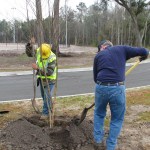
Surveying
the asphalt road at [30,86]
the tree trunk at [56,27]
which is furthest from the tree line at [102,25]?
the asphalt road at [30,86]

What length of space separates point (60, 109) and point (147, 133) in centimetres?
252

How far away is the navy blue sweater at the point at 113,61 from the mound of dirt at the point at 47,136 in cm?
Result: 119

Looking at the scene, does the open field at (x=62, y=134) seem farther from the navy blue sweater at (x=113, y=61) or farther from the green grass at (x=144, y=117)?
the navy blue sweater at (x=113, y=61)

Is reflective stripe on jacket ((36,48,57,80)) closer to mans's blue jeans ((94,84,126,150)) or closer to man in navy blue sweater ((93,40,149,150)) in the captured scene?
man in navy blue sweater ((93,40,149,150))

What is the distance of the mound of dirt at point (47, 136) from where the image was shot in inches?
209

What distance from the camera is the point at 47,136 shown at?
5.57 metres

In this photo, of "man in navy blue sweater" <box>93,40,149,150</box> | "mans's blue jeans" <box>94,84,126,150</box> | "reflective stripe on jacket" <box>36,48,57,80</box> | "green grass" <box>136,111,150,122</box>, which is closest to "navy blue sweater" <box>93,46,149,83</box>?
"man in navy blue sweater" <box>93,40,149,150</box>

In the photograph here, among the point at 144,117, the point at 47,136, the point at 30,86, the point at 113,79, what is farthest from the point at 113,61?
the point at 30,86

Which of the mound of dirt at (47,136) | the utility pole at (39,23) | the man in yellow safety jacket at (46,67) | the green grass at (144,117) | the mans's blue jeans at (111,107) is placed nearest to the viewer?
the mans's blue jeans at (111,107)

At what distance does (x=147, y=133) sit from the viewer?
6207 mm

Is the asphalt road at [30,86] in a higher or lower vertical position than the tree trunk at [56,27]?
lower

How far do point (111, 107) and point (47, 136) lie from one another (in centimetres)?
130

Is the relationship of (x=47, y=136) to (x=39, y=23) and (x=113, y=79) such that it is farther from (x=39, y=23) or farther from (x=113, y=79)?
(x=39, y=23)

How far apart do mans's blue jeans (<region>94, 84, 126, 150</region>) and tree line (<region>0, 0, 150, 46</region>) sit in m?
1.45
